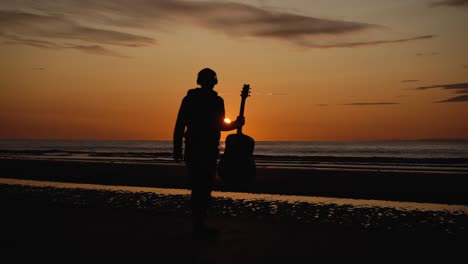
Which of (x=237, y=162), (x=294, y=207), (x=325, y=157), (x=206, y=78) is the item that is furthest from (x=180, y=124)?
(x=325, y=157)

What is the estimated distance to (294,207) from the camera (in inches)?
369

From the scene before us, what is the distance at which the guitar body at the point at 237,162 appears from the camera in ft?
24.3

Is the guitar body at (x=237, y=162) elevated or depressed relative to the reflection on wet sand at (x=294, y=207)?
elevated

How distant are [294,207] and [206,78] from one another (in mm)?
3600

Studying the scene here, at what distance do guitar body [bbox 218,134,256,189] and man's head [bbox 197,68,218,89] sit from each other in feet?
3.16

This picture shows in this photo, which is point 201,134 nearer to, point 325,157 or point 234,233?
point 234,233

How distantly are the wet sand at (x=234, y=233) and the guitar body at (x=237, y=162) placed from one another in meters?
0.64

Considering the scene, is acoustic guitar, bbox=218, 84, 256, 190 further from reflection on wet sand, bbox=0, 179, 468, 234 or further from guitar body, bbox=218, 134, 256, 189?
reflection on wet sand, bbox=0, 179, 468, 234

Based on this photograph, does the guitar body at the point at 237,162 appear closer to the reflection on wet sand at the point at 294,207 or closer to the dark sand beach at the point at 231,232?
the dark sand beach at the point at 231,232

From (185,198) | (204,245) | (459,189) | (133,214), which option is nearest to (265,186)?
(185,198)

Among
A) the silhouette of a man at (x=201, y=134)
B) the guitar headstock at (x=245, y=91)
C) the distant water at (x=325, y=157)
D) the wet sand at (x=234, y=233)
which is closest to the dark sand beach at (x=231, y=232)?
the wet sand at (x=234, y=233)

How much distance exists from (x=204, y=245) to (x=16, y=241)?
6.78 ft

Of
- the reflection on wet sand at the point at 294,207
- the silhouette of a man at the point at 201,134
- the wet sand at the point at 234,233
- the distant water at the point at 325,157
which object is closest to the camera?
the wet sand at the point at 234,233

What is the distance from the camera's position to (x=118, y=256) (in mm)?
4848
